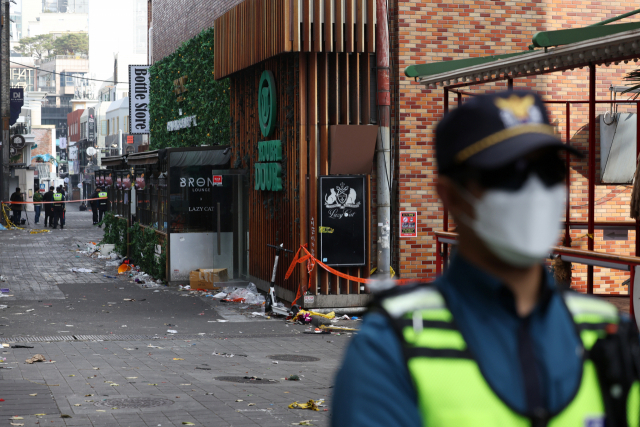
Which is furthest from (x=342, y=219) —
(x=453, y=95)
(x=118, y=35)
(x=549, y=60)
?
(x=118, y=35)

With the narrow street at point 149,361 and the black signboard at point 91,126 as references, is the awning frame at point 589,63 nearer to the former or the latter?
the narrow street at point 149,361

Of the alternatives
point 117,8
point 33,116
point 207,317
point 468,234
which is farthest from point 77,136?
point 468,234

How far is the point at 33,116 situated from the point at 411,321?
108m

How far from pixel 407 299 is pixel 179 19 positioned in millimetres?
25489

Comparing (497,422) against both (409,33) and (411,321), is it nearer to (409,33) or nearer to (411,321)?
(411,321)

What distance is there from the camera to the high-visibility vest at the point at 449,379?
146cm

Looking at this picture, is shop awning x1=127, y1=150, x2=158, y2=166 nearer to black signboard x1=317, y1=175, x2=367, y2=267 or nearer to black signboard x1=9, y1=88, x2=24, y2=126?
black signboard x1=317, y1=175, x2=367, y2=267

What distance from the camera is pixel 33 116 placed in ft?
337

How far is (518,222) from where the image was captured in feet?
4.96

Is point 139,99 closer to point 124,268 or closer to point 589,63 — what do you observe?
point 124,268

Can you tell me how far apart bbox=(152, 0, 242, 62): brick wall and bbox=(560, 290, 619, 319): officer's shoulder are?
61.2 ft

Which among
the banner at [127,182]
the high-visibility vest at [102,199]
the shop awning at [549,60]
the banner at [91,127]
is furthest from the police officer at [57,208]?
the banner at [91,127]

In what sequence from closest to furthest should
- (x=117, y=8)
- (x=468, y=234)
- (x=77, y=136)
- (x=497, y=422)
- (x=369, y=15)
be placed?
(x=497, y=422)
(x=468, y=234)
(x=369, y=15)
(x=117, y=8)
(x=77, y=136)

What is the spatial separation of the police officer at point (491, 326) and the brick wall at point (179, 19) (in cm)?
1869
